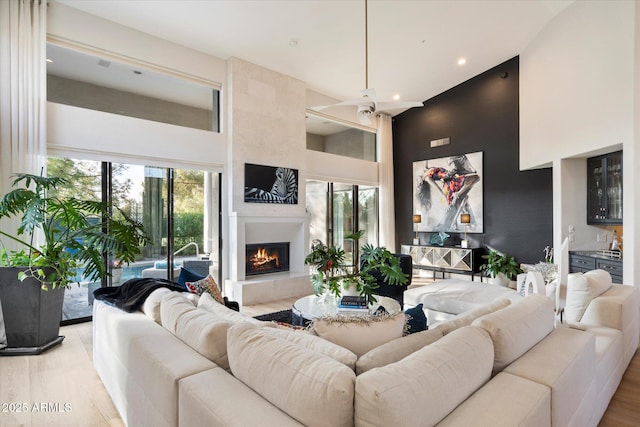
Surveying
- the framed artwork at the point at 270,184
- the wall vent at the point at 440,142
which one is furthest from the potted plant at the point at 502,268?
the framed artwork at the point at 270,184

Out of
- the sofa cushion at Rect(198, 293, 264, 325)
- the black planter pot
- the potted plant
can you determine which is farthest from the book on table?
the potted plant

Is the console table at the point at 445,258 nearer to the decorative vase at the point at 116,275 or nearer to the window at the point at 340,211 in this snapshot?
the window at the point at 340,211

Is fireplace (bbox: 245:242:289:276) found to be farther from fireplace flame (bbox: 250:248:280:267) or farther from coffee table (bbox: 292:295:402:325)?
coffee table (bbox: 292:295:402:325)

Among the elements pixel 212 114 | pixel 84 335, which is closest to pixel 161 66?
pixel 212 114

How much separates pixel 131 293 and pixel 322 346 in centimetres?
185

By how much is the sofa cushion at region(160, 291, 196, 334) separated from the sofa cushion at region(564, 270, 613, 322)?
9.68 feet

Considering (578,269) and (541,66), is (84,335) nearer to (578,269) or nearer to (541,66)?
(578,269)

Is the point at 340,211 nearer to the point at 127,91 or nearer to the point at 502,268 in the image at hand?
the point at 502,268

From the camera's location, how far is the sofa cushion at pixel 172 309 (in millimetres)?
1907

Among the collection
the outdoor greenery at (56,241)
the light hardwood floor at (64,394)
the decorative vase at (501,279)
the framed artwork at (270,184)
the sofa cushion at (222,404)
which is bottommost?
the light hardwood floor at (64,394)

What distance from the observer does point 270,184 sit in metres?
5.83

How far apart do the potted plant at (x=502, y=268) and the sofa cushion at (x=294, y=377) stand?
5.73 m

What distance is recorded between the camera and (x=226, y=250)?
550cm

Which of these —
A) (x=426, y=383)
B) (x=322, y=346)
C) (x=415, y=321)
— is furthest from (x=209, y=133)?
(x=426, y=383)
